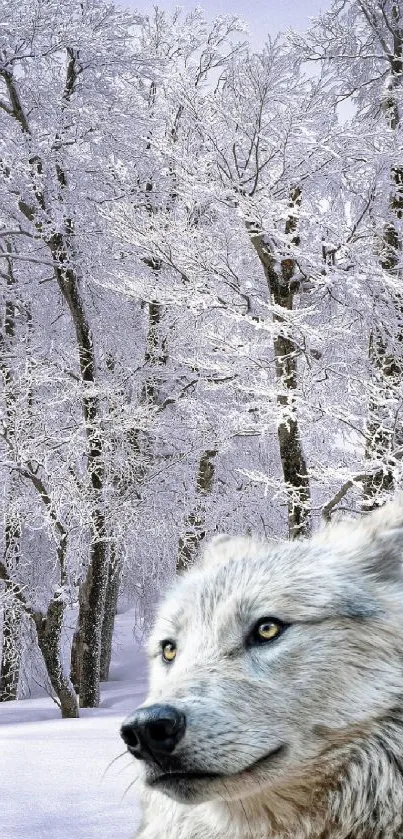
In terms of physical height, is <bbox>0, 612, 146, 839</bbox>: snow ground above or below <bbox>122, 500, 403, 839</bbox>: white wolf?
below

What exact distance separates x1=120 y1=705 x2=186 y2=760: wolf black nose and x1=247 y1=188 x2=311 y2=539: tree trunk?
293 inches

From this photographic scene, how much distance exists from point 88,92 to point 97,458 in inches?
210

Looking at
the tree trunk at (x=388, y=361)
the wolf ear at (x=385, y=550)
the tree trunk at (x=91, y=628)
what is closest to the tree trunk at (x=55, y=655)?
the tree trunk at (x=91, y=628)

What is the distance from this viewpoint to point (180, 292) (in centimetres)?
982

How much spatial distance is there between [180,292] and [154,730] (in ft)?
27.9

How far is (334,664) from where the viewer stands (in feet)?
5.82

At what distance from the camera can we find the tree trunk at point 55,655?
443 inches

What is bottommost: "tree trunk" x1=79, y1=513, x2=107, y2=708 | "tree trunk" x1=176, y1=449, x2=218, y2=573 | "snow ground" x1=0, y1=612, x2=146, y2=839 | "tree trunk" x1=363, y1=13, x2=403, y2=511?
"tree trunk" x1=79, y1=513, x2=107, y2=708

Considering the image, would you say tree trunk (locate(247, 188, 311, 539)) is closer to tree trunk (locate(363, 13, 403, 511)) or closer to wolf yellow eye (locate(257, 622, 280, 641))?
tree trunk (locate(363, 13, 403, 511))

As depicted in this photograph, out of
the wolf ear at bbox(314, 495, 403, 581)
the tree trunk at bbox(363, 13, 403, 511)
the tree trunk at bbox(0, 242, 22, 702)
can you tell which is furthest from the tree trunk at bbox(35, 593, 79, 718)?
the wolf ear at bbox(314, 495, 403, 581)

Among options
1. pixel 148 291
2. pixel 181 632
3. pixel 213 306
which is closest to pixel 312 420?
pixel 213 306

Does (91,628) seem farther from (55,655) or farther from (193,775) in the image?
(193,775)

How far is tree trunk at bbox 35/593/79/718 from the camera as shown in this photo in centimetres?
1125

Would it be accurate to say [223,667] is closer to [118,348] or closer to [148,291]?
[148,291]
